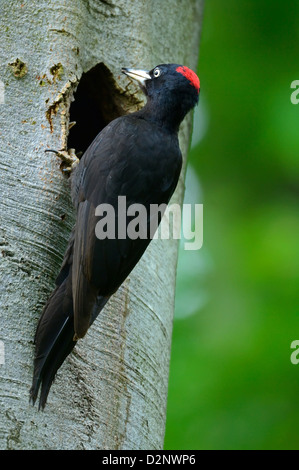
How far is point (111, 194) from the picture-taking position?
12.0 feet

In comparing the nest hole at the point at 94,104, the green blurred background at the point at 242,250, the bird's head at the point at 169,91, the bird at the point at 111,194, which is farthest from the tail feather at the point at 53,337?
the green blurred background at the point at 242,250

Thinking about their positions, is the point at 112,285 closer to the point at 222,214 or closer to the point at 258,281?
the point at 258,281

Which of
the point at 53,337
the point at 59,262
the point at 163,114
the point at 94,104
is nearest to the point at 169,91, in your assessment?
the point at 163,114

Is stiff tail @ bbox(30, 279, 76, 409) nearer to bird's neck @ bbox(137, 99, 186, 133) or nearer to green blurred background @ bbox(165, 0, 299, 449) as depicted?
bird's neck @ bbox(137, 99, 186, 133)

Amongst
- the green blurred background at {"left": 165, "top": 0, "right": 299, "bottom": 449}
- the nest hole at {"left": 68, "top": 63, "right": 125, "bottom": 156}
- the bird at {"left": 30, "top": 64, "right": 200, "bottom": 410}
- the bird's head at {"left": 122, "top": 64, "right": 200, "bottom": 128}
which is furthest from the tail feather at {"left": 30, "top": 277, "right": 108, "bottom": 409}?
the green blurred background at {"left": 165, "top": 0, "right": 299, "bottom": 449}

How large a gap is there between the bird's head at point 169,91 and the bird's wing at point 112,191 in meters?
0.24

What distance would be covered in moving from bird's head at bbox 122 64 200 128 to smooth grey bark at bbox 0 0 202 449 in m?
0.11

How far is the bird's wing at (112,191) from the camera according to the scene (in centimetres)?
334

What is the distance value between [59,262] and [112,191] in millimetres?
412

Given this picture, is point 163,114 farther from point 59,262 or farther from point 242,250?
point 242,250

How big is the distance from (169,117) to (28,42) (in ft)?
2.79

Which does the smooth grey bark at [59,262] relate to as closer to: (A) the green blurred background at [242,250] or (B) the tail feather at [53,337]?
(B) the tail feather at [53,337]

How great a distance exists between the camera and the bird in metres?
3.20
